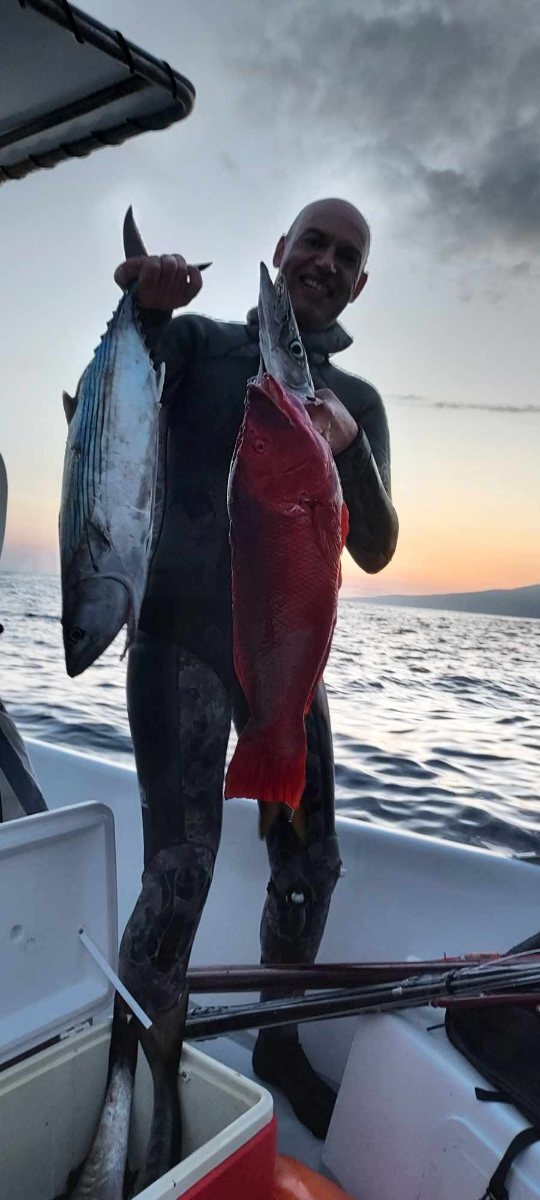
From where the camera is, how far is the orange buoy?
1985 millimetres

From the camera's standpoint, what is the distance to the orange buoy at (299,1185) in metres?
1.99

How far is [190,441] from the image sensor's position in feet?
7.80

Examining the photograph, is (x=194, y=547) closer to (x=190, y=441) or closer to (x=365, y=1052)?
(x=190, y=441)

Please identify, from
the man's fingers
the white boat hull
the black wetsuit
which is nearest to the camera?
the man's fingers

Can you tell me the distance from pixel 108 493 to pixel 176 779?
41.6 inches

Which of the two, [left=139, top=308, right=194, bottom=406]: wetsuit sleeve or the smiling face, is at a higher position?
the smiling face

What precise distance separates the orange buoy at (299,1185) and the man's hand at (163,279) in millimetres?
2019

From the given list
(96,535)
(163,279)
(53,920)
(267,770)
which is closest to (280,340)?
(163,279)

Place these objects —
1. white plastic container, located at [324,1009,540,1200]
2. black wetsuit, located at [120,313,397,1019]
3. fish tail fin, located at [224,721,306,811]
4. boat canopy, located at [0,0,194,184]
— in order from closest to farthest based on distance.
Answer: fish tail fin, located at [224,721,306,811]
boat canopy, located at [0,0,194,184]
white plastic container, located at [324,1009,540,1200]
black wetsuit, located at [120,313,397,1019]

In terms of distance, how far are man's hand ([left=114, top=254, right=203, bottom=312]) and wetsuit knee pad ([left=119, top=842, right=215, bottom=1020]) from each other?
54.4 inches

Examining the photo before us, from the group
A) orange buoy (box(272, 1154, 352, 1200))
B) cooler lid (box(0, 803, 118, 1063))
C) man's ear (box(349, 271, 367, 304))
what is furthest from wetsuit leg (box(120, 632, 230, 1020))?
man's ear (box(349, 271, 367, 304))

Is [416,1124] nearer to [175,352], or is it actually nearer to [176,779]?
[176,779]

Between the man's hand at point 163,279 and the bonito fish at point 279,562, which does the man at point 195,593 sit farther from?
the bonito fish at point 279,562

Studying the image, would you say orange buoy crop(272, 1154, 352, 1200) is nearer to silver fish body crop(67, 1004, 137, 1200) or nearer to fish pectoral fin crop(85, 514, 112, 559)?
silver fish body crop(67, 1004, 137, 1200)
